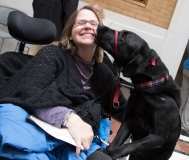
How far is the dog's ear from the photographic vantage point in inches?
45.0

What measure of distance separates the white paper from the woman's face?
19.8 inches

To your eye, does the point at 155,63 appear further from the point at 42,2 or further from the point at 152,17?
the point at 152,17

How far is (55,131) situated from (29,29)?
0.61 m

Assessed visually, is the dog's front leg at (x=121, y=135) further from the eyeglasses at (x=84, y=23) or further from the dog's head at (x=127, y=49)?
the eyeglasses at (x=84, y=23)

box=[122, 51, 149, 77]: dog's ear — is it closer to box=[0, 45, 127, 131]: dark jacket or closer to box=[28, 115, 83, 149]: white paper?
box=[0, 45, 127, 131]: dark jacket

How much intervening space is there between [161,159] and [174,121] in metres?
0.26

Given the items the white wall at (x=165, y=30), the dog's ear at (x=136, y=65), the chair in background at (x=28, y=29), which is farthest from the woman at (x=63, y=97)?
the white wall at (x=165, y=30)

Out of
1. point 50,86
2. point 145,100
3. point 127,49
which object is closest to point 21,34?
point 50,86

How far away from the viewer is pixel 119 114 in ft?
4.80

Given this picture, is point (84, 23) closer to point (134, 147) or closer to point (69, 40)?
point (69, 40)

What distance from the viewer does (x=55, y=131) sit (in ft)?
3.03

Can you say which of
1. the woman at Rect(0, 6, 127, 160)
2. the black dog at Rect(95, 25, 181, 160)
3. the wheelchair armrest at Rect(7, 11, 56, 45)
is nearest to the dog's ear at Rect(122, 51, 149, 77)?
the black dog at Rect(95, 25, 181, 160)

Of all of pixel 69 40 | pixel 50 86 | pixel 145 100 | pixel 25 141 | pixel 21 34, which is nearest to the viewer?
pixel 25 141

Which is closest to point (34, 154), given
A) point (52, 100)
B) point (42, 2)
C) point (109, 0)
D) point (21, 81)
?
point (52, 100)
